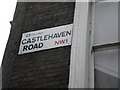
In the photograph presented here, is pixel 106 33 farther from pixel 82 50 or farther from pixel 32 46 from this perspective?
pixel 32 46

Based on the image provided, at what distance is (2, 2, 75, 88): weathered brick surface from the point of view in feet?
13.5

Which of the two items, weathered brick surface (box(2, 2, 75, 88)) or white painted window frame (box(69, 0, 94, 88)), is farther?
weathered brick surface (box(2, 2, 75, 88))

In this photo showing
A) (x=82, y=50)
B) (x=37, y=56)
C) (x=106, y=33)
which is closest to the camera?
(x=82, y=50)

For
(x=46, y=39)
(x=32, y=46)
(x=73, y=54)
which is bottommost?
(x=73, y=54)

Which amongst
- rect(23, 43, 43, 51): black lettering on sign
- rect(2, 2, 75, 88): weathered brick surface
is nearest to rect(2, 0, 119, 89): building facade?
rect(2, 2, 75, 88): weathered brick surface

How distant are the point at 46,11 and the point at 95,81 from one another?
1833 mm

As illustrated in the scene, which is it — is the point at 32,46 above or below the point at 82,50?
above

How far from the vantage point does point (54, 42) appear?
4.52 meters

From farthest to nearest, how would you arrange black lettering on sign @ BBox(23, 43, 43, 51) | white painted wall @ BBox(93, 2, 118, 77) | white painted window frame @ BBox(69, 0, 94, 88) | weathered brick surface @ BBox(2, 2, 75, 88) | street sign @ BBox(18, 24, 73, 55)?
black lettering on sign @ BBox(23, 43, 43, 51) < street sign @ BBox(18, 24, 73, 55) < weathered brick surface @ BBox(2, 2, 75, 88) < white painted wall @ BBox(93, 2, 118, 77) < white painted window frame @ BBox(69, 0, 94, 88)

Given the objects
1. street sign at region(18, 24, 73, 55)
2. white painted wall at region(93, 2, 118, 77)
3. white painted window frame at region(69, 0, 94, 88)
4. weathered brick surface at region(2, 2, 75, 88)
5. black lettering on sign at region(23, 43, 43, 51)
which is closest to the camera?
white painted window frame at region(69, 0, 94, 88)

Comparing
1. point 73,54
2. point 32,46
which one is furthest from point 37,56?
point 73,54

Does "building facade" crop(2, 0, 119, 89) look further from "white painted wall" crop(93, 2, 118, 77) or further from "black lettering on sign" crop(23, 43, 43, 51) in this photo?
"black lettering on sign" crop(23, 43, 43, 51)

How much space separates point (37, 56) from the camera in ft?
14.7

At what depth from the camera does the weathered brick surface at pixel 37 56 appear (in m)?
4.12
